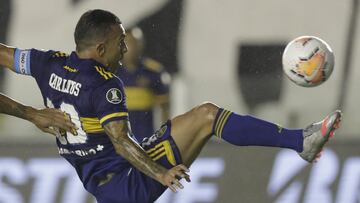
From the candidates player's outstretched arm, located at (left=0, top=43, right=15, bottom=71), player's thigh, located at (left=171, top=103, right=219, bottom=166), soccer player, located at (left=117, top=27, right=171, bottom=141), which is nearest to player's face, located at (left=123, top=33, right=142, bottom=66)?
soccer player, located at (left=117, top=27, right=171, bottom=141)

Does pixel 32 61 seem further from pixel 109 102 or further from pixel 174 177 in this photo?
pixel 174 177

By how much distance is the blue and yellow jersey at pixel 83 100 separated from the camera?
217 inches

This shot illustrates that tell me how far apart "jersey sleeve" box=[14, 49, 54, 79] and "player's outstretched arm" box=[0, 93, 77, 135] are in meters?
0.18

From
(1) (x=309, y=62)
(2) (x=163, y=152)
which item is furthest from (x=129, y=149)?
(1) (x=309, y=62)

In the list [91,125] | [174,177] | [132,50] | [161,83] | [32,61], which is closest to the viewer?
[174,177]

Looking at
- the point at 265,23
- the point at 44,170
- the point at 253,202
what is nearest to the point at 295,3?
the point at 265,23

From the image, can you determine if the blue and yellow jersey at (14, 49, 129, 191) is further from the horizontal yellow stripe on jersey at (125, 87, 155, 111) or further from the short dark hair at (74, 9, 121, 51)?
the horizontal yellow stripe on jersey at (125, 87, 155, 111)

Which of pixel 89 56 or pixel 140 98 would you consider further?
pixel 140 98

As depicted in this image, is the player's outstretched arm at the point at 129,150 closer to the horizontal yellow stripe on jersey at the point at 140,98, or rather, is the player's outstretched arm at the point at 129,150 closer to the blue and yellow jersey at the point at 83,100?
the blue and yellow jersey at the point at 83,100

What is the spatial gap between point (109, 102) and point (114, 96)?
0.14 feet

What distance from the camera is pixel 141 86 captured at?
8594mm

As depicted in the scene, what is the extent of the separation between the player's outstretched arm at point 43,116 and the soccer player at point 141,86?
2.46m

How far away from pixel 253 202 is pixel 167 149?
8.47 feet

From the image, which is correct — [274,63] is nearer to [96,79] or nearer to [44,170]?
[44,170]
